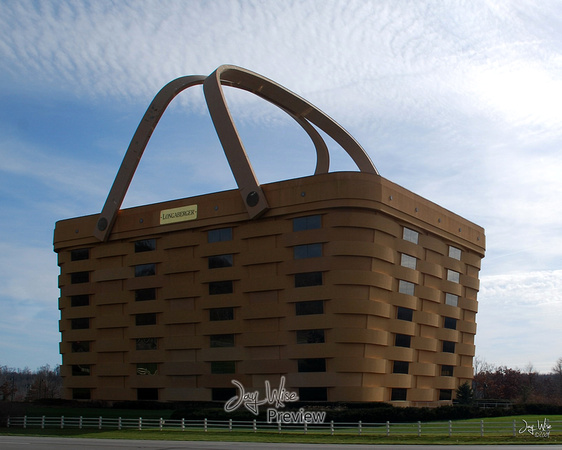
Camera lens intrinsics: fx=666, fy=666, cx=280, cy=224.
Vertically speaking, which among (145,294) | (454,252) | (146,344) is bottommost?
(146,344)

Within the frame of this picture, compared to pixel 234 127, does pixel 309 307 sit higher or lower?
lower

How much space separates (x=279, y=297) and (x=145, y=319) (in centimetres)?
1391

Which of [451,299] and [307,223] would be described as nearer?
[307,223]

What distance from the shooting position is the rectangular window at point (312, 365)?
47812 mm

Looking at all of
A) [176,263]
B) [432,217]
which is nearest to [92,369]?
[176,263]

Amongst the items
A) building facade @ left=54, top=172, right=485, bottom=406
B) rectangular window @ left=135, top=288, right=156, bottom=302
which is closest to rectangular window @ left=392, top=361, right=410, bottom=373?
building facade @ left=54, top=172, right=485, bottom=406

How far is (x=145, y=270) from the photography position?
5784 centimetres

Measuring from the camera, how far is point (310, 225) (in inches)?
1955

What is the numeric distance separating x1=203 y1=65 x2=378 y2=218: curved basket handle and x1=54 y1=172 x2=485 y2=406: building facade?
1631 mm

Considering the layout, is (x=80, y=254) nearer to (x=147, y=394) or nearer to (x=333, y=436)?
(x=147, y=394)

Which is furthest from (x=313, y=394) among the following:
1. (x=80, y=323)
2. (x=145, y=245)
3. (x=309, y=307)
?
(x=80, y=323)

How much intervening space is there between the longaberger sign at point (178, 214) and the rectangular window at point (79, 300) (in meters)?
11.4

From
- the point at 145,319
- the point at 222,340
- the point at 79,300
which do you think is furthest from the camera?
the point at 79,300

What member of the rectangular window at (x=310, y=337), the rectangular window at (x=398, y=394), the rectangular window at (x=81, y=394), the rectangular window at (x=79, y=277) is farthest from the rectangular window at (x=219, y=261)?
the rectangular window at (x=81, y=394)
